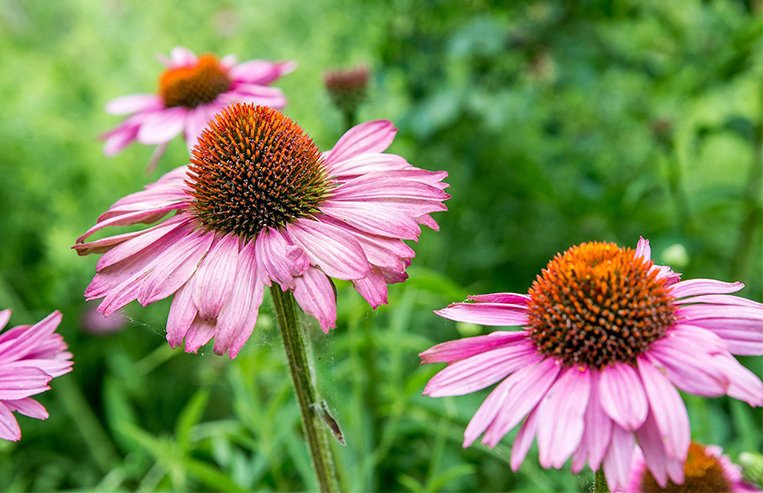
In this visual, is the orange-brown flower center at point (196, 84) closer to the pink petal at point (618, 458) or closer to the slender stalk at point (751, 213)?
the pink petal at point (618, 458)

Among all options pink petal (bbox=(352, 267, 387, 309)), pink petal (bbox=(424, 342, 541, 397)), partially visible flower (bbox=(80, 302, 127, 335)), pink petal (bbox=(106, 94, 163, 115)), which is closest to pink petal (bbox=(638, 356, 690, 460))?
pink petal (bbox=(424, 342, 541, 397))

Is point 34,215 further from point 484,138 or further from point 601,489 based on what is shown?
point 601,489

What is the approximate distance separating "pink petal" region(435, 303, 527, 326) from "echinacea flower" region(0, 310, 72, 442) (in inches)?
14.3

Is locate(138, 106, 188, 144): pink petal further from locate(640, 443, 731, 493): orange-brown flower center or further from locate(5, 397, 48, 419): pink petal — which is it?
locate(640, 443, 731, 493): orange-brown flower center

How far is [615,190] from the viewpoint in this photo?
1610mm

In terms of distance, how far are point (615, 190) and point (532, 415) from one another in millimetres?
1115

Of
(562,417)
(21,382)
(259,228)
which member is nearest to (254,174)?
(259,228)

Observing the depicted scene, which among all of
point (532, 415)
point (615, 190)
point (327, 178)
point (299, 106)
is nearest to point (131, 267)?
point (327, 178)

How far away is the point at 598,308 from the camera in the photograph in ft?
2.11

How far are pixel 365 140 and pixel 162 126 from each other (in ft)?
1.64

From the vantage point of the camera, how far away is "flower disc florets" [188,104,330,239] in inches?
29.9

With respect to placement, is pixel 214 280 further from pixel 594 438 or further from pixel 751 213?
pixel 751 213

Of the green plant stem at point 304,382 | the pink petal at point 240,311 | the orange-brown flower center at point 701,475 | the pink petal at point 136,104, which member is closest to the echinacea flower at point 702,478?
the orange-brown flower center at point 701,475

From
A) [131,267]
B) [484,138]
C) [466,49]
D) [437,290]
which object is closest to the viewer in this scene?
[131,267]
